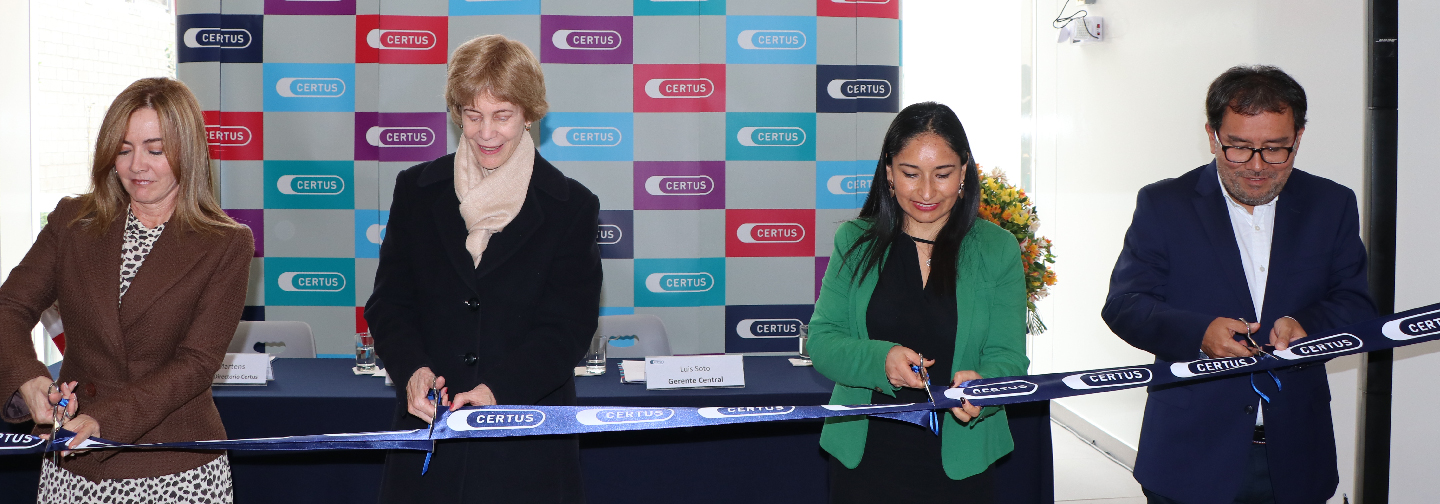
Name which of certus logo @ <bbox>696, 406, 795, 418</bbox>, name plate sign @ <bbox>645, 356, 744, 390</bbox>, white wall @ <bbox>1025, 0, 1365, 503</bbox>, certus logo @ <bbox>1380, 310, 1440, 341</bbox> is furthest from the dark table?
white wall @ <bbox>1025, 0, 1365, 503</bbox>

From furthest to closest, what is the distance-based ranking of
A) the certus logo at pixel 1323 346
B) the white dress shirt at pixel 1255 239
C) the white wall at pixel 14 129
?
the white wall at pixel 14 129
the white dress shirt at pixel 1255 239
the certus logo at pixel 1323 346

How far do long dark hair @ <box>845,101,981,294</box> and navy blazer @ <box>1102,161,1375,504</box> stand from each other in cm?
46

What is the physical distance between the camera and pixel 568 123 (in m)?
4.81

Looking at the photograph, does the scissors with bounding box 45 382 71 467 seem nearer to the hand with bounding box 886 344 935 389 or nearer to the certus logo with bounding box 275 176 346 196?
the hand with bounding box 886 344 935 389

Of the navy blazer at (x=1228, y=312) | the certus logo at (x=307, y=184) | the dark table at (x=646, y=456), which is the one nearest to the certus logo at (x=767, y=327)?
the dark table at (x=646, y=456)

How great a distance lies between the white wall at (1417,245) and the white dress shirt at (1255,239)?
0.99 metres

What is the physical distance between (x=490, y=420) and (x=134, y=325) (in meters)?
0.73

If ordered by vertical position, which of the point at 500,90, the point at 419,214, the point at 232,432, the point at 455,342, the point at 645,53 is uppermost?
the point at 645,53

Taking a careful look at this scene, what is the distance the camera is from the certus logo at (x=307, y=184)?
4734 millimetres

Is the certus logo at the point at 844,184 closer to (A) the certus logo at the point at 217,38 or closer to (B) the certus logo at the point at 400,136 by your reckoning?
(B) the certus logo at the point at 400,136

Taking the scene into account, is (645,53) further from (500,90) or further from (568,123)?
(500,90)

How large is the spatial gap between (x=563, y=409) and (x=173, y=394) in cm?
74

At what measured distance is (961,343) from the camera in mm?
1837

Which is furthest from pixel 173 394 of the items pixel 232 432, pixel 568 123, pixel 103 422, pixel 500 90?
pixel 568 123
